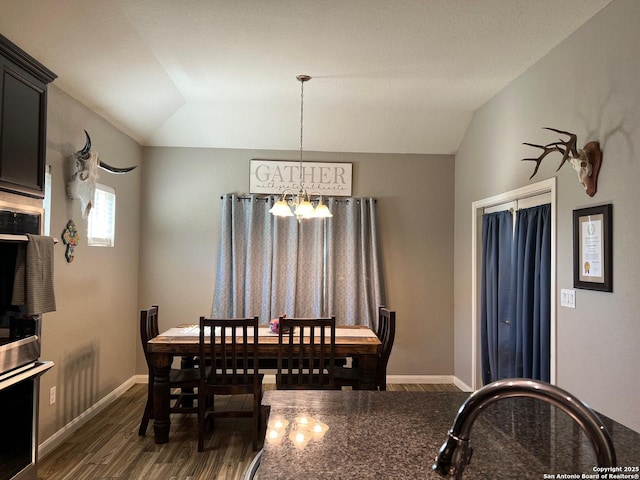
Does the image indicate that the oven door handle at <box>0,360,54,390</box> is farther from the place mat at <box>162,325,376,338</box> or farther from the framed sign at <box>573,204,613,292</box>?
the framed sign at <box>573,204,613,292</box>

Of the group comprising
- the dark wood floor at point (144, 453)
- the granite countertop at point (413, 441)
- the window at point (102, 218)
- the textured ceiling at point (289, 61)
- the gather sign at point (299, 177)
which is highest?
the textured ceiling at point (289, 61)

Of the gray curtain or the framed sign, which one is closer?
the framed sign

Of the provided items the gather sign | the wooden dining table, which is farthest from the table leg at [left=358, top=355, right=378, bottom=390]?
the gather sign

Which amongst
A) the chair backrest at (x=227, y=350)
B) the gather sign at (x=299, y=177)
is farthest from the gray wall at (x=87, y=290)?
the gather sign at (x=299, y=177)

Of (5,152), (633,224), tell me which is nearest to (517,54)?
(633,224)

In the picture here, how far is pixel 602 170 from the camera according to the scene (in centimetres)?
263

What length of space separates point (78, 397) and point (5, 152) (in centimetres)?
226

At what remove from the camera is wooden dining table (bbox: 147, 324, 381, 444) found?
132 inches

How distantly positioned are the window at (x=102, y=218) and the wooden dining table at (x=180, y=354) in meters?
1.13

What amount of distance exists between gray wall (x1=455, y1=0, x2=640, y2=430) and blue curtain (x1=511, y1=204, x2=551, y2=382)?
0.54ft

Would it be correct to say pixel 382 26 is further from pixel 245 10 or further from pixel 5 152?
pixel 5 152

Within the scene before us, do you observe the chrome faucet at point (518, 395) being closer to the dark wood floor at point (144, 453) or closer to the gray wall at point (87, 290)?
the dark wood floor at point (144, 453)

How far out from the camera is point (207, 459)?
3.13 meters

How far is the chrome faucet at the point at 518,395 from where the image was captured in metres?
0.72
